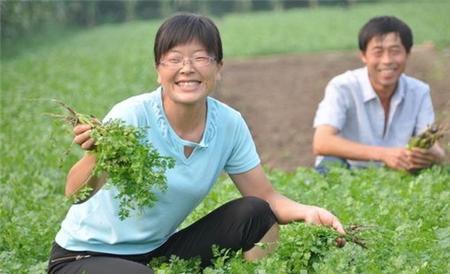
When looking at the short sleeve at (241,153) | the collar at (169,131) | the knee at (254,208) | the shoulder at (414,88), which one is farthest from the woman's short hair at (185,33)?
the shoulder at (414,88)

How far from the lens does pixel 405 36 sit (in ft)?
23.6

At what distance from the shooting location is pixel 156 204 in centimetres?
452

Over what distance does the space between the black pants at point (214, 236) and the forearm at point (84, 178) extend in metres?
0.44

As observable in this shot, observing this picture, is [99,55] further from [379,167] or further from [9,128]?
[379,167]

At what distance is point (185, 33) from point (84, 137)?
76 centimetres

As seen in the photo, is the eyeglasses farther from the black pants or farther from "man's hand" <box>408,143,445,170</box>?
"man's hand" <box>408,143,445,170</box>

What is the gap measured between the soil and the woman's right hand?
4.89m

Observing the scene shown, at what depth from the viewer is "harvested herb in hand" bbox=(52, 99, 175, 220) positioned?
4062mm

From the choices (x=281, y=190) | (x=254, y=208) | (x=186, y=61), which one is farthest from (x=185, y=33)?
(x=281, y=190)

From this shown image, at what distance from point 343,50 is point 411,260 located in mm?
20546

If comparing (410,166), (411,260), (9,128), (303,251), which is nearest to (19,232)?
(303,251)

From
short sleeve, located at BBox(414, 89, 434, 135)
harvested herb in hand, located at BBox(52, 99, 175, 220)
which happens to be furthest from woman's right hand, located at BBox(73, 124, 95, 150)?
short sleeve, located at BBox(414, 89, 434, 135)

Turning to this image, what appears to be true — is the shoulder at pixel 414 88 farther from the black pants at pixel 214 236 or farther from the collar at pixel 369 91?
the black pants at pixel 214 236

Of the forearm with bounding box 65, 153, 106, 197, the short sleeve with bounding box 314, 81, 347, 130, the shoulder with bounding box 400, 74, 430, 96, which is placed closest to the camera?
the forearm with bounding box 65, 153, 106, 197
